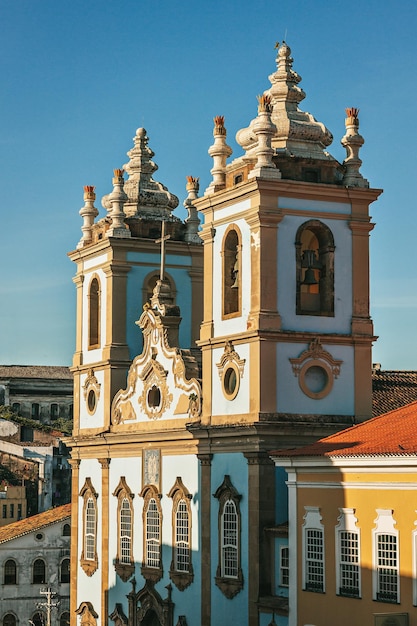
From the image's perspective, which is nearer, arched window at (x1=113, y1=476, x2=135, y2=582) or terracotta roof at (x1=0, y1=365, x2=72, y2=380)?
arched window at (x1=113, y1=476, x2=135, y2=582)

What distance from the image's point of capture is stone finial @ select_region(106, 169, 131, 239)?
48062 millimetres

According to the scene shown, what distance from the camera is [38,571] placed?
66.5 metres

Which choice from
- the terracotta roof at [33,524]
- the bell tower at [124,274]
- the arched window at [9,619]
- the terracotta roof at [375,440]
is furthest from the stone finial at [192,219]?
the arched window at [9,619]

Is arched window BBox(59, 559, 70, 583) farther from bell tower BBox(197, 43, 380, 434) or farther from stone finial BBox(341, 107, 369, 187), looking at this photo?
stone finial BBox(341, 107, 369, 187)

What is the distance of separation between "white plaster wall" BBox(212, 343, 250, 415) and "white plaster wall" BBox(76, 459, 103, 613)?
26.7ft

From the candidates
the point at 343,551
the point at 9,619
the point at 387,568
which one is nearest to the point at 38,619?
the point at 9,619

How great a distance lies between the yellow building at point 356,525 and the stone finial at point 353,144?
7.21 metres

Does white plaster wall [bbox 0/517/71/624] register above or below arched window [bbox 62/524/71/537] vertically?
below

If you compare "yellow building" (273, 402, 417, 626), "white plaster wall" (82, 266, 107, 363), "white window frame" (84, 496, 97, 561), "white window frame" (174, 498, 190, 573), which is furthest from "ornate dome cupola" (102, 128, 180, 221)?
"yellow building" (273, 402, 417, 626)

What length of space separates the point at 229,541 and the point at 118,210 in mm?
12927

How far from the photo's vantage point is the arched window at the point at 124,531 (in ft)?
149

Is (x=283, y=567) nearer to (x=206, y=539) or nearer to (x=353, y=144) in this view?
(x=206, y=539)

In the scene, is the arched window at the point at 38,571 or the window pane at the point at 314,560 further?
the arched window at the point at 38,571

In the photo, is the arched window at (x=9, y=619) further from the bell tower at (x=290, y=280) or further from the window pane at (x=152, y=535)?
the bell tower at (x=290, y=280)
